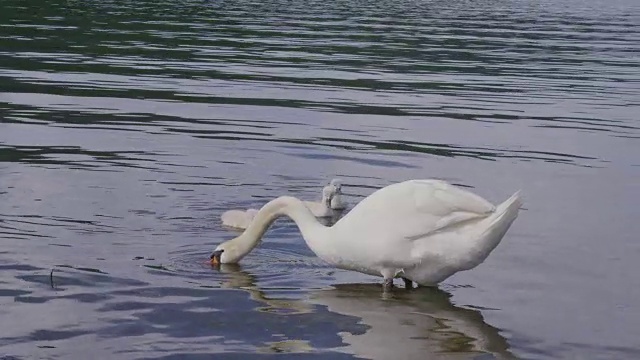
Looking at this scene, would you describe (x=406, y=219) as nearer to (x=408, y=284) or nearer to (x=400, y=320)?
(x=408, y=284)

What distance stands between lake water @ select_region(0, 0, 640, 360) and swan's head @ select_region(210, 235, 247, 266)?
0.18 m

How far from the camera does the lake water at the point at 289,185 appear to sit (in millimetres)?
10500

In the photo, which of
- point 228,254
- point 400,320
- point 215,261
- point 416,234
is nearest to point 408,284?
point 416,234

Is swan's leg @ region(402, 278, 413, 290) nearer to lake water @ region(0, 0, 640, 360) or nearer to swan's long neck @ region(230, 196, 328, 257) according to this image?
lake water @ region(0, 0, 640, 360)

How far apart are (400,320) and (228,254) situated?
2.51m

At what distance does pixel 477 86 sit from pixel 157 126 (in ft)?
38.5

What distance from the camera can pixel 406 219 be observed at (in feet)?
37.9

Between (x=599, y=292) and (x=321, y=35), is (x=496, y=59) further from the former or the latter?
(x=599, y=292)

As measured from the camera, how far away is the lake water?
413 inches

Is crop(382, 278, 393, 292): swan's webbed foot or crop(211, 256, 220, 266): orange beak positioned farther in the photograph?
crop(211, 256, 220, 266): orange beak

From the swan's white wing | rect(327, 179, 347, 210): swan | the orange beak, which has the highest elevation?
rect(327, 179, 347, 210): swan

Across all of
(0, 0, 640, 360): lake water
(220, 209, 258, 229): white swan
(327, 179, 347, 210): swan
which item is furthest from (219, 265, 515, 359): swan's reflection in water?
(327, 179, 347, 210): swan

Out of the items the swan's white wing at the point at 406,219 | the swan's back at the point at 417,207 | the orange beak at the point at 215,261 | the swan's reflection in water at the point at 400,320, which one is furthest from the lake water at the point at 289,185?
the swan's back at the point at 417,207

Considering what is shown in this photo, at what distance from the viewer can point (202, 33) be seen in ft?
154
